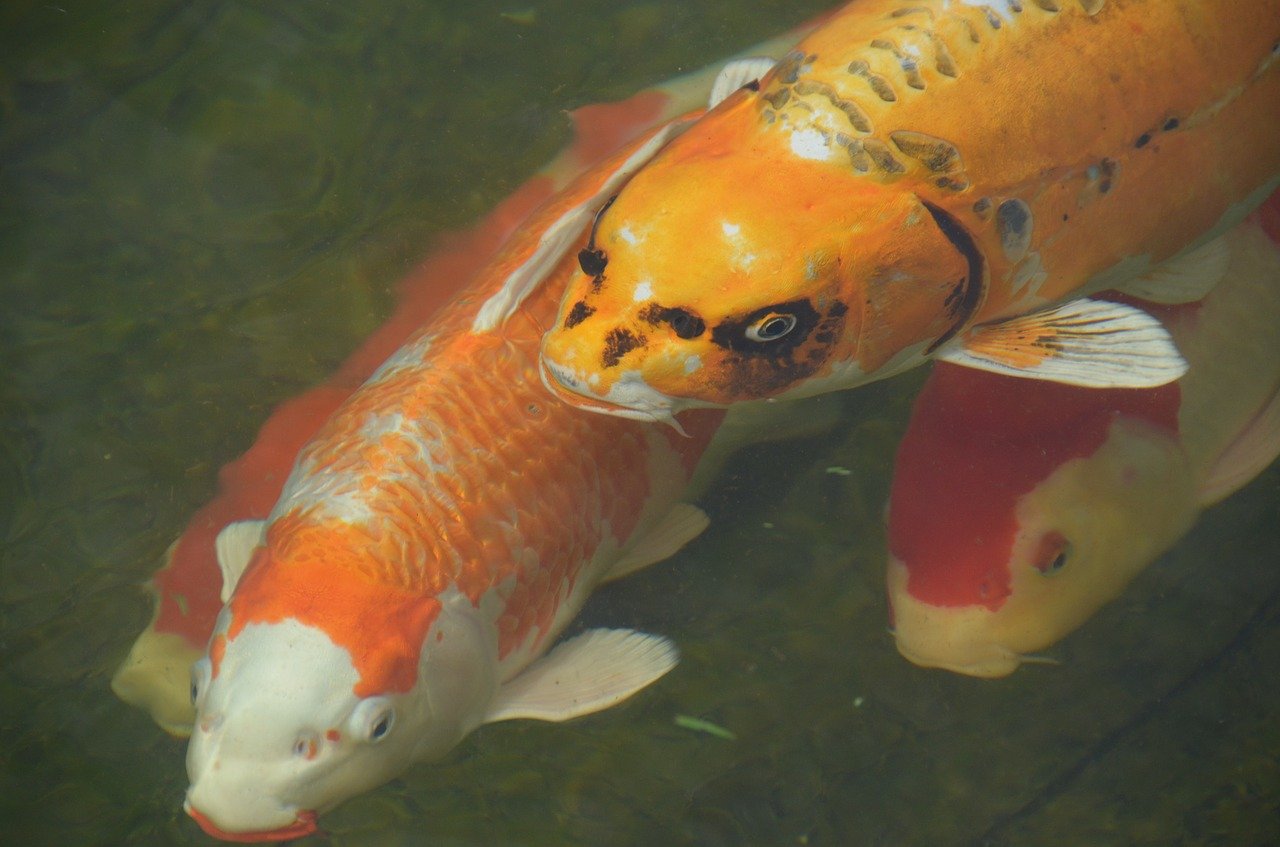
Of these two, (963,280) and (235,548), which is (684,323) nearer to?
(963,280)

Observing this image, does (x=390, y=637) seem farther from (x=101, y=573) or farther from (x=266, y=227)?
(x=266, y=227)

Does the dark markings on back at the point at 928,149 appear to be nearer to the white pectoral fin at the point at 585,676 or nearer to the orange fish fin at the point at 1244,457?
the white pectoral fin at the point at 585,676

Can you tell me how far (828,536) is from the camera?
308cm

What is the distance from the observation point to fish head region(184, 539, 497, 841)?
73.7 inches

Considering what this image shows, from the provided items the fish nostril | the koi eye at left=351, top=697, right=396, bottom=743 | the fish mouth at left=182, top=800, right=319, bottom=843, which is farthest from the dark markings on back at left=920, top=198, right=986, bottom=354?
the fish mouth at left=182, top=800, right=319, bottom=843

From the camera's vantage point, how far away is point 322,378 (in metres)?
3.17

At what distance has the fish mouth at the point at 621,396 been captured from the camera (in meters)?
1.79

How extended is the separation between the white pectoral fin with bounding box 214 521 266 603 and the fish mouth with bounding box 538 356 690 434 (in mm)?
936

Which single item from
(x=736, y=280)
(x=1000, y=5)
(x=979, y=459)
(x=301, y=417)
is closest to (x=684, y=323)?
(x=736, y=280)

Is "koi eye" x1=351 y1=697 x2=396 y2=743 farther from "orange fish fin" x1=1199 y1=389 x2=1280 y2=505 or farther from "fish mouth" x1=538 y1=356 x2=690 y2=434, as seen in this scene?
"orange fish fin" x1=1199 y1=389 x2=1280 y2=505

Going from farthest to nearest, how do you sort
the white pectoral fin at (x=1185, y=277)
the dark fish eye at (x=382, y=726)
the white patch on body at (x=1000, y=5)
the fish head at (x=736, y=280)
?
the white pectoral fin at (x=1185, y=277)
the dark fish eye at (x=382, y=726)
the white patch on body at (x=1000, y=5)
the fish head at (x=736, y=280)

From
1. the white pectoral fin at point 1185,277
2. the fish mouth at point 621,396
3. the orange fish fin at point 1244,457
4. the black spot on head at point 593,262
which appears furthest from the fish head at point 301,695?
the orange fish fin at point 1244,457

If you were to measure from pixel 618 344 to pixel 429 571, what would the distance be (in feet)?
2.28

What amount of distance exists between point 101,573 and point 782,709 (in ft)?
6.98
